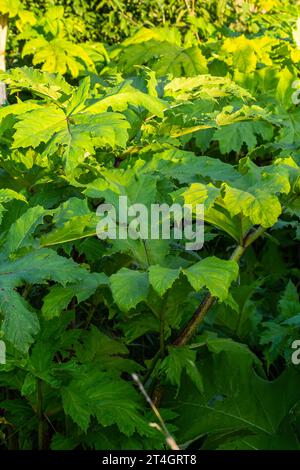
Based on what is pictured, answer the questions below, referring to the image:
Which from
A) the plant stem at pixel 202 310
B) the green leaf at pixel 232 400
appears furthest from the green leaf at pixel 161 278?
the green leaf at pixel 232 400

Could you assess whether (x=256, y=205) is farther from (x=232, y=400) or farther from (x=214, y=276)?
(x=232, y=400)

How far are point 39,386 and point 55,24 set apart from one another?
339 cm

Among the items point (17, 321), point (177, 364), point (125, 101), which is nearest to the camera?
point (17, 321)

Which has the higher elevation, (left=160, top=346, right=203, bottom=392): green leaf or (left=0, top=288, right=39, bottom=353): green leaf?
(left=0, top=288, right=39, bottom=353): green leaf

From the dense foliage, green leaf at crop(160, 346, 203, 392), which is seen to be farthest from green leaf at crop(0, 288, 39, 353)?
green leaf at crop(160, 346, 203, 392)

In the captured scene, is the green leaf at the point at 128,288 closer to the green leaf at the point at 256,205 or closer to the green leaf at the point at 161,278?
the green leaf at the point at 161,278

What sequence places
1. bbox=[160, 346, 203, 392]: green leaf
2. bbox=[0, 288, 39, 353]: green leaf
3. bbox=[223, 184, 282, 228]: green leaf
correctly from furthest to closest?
bbox=[160, 346, 203, 392]: green leaf, bbox=[223, 184, 282, 228]: green leaf, bbox=[0, 288, 39, 353]: green leaf

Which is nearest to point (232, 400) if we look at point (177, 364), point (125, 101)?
point (177, 364)

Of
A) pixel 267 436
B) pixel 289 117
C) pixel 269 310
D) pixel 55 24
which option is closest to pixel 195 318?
pixel 267 436

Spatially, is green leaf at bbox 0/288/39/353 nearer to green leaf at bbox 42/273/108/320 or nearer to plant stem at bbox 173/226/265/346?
green leaf at bbox 42/273/108/320

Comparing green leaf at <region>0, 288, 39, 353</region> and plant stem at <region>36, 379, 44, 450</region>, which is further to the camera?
plant stem at <region>36, 379, 44, 450</region>

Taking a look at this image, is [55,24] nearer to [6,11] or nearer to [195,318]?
[6,11]

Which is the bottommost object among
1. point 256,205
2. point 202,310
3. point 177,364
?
point 177,364

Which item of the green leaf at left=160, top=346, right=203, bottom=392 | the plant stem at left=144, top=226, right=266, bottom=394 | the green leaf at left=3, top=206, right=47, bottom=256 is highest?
the green leaf at left=3, top=206, right=47, bottom=256
